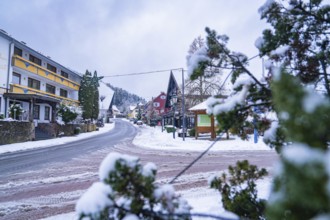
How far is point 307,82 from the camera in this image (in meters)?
2.41

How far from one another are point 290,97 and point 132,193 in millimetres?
1134

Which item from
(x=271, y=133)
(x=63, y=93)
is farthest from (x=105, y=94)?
(x=271, y=133)

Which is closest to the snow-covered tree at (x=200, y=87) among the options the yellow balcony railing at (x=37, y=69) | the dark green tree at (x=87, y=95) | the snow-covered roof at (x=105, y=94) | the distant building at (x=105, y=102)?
the yellow balcony railing at (x=37, y=69)

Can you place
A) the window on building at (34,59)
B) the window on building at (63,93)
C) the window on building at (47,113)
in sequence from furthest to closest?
the window on building at (63,93), the window on building at (47,113), the window on building at (34,59)

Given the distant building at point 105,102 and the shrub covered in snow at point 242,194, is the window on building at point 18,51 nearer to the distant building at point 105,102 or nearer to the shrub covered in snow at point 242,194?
the shrub covered in snow at point 242,194

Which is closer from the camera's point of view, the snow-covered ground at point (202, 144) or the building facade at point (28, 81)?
the snow-covered ground at point (202, 144)

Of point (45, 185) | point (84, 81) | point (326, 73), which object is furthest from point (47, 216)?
point (84, 81)

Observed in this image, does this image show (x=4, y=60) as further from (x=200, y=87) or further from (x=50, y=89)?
(x=200, y=87)

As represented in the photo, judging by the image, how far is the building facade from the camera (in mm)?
21359

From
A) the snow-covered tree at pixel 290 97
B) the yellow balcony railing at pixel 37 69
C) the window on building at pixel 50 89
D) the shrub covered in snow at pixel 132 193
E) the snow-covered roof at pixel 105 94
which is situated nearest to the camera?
the snow-covered tree at pixel 290 97

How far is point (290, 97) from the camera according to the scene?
0.88m

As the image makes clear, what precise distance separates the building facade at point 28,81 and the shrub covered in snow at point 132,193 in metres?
22.1

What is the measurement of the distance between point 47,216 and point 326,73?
5021 millimetres

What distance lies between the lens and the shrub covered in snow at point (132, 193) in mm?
1492
